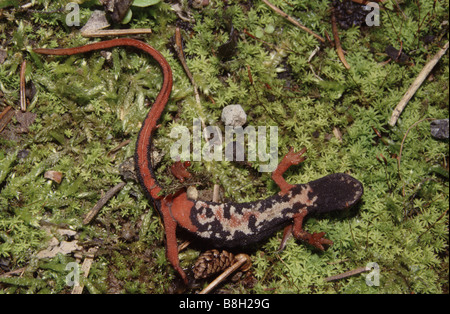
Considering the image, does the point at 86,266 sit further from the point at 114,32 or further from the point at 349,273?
the point at 349,273

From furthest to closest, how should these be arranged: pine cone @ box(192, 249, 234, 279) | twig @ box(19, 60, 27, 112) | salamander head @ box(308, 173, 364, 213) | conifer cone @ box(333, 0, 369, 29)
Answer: conifer cone @ box(333, 0, 369, 29)
twig @ box(19, 60, 27, 112)
salamander head @ box(308, 173, 364, 213)
pine cone @ box(192, 249, 234, 279)

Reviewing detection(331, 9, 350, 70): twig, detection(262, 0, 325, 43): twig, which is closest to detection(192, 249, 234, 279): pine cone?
detection(331, 9, 350, 70): twig

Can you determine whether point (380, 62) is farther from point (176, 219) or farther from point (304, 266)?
point (176, 219)

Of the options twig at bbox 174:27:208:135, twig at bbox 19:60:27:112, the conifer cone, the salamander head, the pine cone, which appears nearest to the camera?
the pine cone

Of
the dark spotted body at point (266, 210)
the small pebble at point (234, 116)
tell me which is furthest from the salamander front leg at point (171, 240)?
the small pebble at point (234, 116)

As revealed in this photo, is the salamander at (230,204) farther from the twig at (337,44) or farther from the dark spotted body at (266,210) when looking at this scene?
the twig at (337,44)

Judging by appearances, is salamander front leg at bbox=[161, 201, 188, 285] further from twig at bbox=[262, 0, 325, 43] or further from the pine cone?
twig at bbox=[262, 0, 325, 43]
